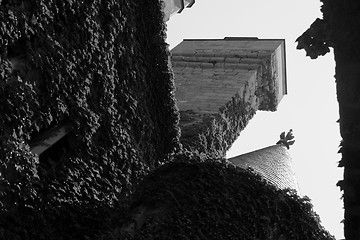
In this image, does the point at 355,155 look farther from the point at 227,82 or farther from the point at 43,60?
the point at 227,82

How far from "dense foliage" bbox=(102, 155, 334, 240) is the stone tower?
183 inches

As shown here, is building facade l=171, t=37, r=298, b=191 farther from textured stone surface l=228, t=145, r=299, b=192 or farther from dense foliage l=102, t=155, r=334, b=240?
dense foliage l=102, t=155, r=334, b=240

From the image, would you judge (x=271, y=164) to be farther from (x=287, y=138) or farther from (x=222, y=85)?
(x=287, y=138)

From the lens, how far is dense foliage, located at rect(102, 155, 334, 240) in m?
6.87

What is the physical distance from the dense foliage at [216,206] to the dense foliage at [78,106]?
0.80 m

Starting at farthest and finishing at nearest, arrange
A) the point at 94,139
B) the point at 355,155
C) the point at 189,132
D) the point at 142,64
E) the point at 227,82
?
the point at 227,82, the point at 189,132, the point at 142,64, the point at 94,139, the point at 355,155

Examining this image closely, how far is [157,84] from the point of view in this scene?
34.2 ft

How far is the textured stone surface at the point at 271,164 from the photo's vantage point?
12.2 metres

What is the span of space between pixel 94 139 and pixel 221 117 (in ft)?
21.8

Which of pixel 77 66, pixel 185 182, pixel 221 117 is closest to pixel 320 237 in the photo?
pixel 185 182

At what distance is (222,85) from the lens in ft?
54.9

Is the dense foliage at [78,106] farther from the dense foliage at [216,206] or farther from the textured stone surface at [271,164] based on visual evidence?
the textured stone surface at [271,164]

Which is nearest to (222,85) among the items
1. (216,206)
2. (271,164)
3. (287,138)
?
(271,164)

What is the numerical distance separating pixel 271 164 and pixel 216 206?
6.72 m
